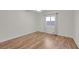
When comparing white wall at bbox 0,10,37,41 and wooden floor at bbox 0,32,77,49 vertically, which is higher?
white wall at bbox 0,10,37,41

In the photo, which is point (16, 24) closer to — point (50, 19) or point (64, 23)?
point (50, 19)

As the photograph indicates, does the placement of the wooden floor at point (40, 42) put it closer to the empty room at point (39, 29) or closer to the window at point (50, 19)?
the empty room at point (39, 29)

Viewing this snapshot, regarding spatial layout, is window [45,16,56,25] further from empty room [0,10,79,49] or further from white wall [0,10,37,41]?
white wall [0,10,37,41]

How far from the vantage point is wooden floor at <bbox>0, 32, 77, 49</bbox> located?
3.17ft

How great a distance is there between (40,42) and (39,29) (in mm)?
158

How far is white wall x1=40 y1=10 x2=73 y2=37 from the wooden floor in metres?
0.06

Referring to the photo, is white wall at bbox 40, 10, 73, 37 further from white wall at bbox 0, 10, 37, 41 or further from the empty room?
white wall at bbox 0, 10, 37, 41

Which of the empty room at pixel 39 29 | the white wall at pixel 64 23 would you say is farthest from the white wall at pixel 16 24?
the white wall at pixel 64 23

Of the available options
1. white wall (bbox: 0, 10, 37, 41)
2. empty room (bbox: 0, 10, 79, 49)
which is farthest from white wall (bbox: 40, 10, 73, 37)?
white wall (bbox: 0, 10, 37, 41)

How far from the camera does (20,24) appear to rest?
1.06 meters

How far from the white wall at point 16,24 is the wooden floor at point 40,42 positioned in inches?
2.5
